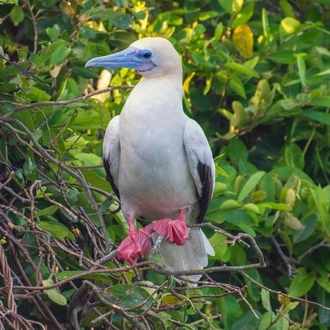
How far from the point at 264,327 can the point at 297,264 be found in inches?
40.8

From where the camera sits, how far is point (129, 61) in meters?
4.77

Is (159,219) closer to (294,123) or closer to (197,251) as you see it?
(197,251)

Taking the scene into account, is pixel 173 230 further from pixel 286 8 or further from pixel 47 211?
pixel 286 8

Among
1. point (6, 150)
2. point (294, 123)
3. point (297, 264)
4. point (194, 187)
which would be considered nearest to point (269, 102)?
point (294, 123)

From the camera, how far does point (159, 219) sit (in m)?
5.00

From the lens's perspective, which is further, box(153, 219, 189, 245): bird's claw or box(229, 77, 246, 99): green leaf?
box(229, 77, 246, 99): green leaf

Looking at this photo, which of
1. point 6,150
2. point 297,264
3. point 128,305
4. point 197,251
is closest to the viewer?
point 128,305

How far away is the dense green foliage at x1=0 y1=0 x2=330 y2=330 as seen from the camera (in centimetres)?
434

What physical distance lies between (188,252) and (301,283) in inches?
38.5

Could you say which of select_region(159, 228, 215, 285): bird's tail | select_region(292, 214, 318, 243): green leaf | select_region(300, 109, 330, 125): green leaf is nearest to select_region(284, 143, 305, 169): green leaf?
select_region(300, 109, 330, 125): green leaf

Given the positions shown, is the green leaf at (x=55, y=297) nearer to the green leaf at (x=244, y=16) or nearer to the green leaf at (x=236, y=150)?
the green leaf at (x=236, y=150)

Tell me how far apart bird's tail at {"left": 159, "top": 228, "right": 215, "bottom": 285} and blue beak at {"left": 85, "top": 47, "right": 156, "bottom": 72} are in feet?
2.84

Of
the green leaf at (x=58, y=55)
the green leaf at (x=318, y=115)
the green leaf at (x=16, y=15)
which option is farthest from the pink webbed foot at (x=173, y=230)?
the green leaf at (x=318, y=115)

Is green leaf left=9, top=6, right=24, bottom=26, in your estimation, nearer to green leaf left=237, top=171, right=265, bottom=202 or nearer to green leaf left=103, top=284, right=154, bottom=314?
green leaf left=237, top=171, right=265, bottom=202
